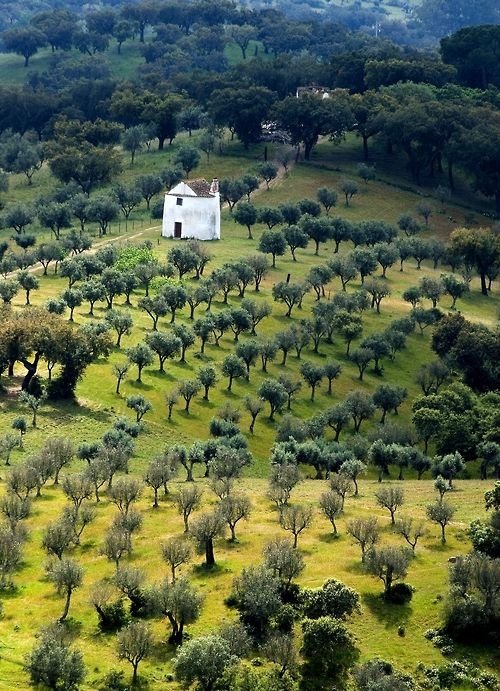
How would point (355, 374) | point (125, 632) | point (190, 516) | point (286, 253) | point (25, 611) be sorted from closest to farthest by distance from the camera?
point (125, 632), point (25, 611), point (190, 516), point (355, 374), point (286, 253)

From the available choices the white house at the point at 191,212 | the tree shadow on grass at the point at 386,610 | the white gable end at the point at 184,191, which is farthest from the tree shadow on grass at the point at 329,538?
the white gable end at the point at 184,191

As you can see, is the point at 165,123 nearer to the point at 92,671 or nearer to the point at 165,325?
the point at 165,325

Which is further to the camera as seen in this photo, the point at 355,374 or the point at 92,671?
the point at 355,374

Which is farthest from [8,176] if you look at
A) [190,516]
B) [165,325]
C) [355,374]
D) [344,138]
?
[190,516]

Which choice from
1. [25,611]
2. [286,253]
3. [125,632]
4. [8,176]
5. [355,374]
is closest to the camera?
[125,632]

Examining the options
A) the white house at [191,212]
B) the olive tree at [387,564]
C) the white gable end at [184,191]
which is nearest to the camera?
the olive tree at [387,564]

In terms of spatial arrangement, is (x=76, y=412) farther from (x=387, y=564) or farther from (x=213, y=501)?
(x=387, y=564)

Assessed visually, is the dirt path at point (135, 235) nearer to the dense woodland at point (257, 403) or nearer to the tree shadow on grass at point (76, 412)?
the dense woodland at point (257, 403)
